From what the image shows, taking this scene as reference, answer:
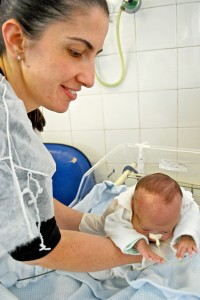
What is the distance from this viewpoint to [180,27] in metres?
1.51

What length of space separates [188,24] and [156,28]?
0.55ft

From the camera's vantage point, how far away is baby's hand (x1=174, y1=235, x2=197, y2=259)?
0.87 meters

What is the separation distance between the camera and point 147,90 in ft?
5.51

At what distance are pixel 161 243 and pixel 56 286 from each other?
0.40m

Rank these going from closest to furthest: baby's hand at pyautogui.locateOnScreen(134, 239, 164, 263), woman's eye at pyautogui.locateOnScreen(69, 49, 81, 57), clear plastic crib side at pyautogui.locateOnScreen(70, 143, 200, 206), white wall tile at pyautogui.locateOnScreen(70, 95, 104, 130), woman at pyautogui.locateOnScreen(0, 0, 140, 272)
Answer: woman at pyautogui.locateOnScreen(0, 0, 140, 272) < woman's eye at pyautogui.locateOnScreen(69, 49, 81, 57) < baby's hand at pyautogui.locateOnScreen(134, 239, 164, 263) < clear plastic crib side at pyautogui.locateOnScreen(70, 143, 200, 206) < white wall tile at pyautogui.locateOnScreen(70, 95, 104, 130)

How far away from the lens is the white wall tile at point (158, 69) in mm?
1583

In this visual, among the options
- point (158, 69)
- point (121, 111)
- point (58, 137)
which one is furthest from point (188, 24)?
point (58, 137)

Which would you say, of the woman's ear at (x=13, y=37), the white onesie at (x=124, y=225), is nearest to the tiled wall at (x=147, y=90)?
the white onesie at (x=124, y=225)

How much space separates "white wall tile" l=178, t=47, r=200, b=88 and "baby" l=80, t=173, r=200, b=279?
2.64 feet

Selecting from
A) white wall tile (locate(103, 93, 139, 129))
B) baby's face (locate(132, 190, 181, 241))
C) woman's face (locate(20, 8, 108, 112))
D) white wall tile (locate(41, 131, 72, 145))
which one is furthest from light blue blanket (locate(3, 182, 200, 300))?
white wall tile (locate(41, 131, 72, 145))

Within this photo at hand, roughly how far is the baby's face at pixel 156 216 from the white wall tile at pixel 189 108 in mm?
842

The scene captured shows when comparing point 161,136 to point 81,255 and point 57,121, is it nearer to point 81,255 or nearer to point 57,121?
point 57,121

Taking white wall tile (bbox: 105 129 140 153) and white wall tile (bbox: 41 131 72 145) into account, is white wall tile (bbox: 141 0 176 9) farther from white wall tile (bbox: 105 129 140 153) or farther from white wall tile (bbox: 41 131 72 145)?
white wall tile (bbox: 41 131 72 145)

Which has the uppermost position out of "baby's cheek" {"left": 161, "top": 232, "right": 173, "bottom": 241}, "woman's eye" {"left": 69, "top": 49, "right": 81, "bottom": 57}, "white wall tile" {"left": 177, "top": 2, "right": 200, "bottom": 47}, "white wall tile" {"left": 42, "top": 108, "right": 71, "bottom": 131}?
"white wall tile" {"left": 177, "top": 2, "right": 200, "bottom": 47}
